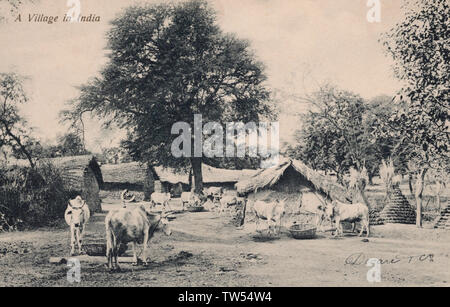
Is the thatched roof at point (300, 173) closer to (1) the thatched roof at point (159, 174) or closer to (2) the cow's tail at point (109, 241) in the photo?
(1) the thatched roof at point (159, 174)

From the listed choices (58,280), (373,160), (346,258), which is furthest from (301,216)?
Result: (58,280)

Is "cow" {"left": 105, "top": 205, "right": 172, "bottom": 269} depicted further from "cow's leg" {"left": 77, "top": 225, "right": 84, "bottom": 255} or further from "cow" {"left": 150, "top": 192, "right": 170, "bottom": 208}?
"cow" {"left": 150, "top": 192, "right": 170, "bottom": 208}

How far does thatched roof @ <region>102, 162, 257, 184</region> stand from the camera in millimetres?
13298

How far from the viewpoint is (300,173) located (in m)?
9.60

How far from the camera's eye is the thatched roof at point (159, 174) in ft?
43.6

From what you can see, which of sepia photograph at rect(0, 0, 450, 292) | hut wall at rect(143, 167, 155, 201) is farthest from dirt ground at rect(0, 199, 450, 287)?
hut wall at rect(143, 167, 155, 201)

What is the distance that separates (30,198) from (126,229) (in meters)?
3.61

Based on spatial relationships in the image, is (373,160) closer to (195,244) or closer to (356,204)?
(356,204)

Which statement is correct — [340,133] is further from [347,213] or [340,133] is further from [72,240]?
[72,240]

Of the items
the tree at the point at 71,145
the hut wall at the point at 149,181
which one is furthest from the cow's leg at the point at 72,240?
the hut wall at the point at 149,181

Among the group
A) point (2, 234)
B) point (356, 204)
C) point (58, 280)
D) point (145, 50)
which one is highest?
point (145, 50)

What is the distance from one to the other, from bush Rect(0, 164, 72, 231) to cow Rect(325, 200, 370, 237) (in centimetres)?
585

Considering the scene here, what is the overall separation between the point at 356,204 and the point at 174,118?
4529 millimetres

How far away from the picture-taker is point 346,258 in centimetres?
827
